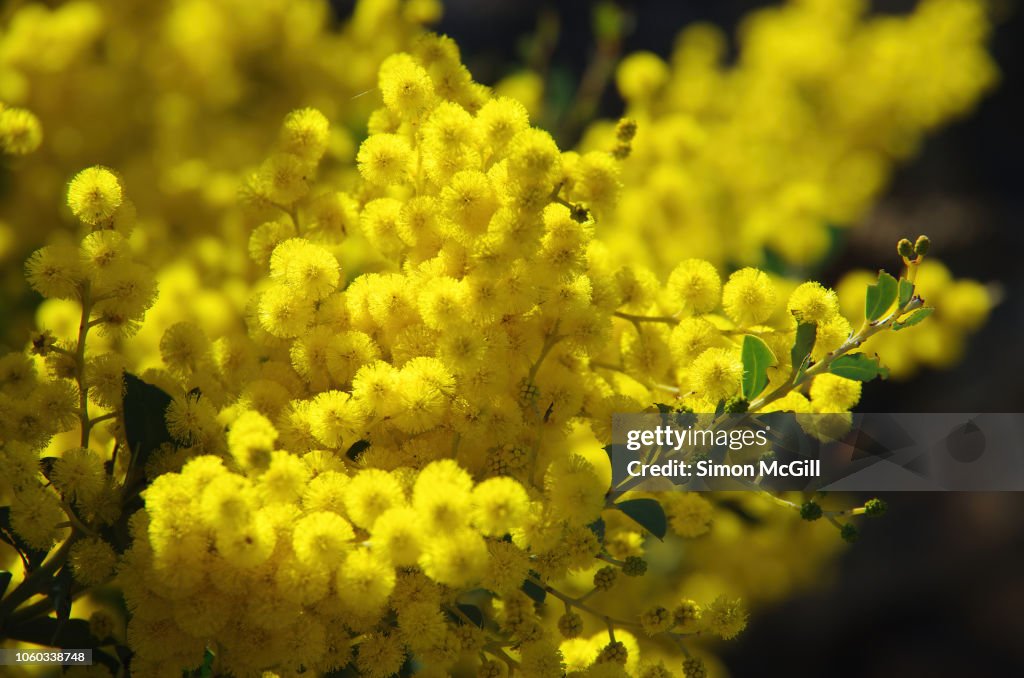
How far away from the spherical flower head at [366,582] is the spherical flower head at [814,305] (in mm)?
561

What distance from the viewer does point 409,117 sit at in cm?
116

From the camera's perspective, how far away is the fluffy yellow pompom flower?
128 cm

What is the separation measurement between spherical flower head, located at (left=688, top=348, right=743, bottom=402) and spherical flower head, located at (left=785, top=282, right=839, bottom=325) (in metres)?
0.10

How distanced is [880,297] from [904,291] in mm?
33

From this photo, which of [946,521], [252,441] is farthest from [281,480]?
[946,521]

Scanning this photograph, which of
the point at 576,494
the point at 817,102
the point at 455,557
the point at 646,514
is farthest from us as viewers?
the point at 817,102

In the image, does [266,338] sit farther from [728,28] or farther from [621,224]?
[728,28]

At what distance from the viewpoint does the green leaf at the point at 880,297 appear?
1.08m

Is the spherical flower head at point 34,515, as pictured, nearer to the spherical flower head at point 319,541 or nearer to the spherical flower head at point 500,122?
the spherical flower head at point 319,541

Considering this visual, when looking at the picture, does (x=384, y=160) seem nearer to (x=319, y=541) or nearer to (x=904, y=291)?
(x=319, y=541)

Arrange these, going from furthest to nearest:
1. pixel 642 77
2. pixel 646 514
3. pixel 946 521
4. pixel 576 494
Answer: pixel 946 521 < pixel 642 77 < pixel 646 514 < pixel 576 494

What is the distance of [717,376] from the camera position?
42.2 inches

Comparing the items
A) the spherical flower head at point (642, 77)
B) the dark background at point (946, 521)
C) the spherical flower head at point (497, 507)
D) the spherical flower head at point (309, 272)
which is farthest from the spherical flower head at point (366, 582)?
the dark background at point (946, 521)

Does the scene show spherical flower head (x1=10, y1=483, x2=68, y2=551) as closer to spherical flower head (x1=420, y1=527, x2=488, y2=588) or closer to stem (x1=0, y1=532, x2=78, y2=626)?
stem (x1=0, y1=532, x2=78, y2=626)
